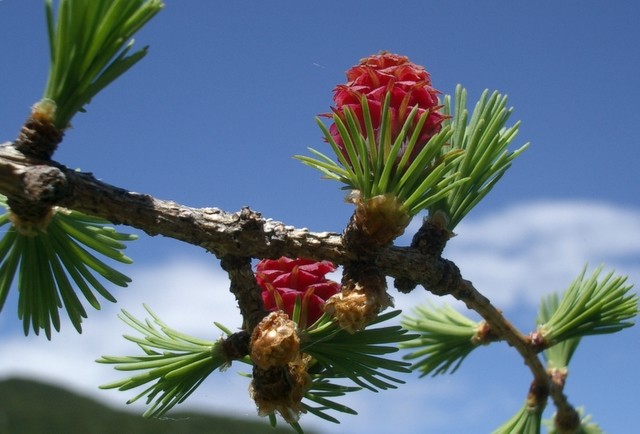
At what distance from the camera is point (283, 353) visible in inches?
22.0

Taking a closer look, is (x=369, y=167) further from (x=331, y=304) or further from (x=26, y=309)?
(x=26, y=309)

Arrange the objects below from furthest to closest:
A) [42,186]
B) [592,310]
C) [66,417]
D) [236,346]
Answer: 1. [66,417]
2. [592,310]
3. [236,346]
4. [42,186]

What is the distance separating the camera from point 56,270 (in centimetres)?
69

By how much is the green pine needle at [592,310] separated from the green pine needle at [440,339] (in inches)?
5.2

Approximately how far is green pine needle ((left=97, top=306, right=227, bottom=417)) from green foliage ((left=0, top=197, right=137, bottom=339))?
0.22ft

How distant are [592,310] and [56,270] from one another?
2.38 feet

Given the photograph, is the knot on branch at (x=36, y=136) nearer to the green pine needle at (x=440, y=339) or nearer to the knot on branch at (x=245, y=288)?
the knot on branch at (x=245, y=288)

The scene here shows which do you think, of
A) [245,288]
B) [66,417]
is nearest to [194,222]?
[245,288]

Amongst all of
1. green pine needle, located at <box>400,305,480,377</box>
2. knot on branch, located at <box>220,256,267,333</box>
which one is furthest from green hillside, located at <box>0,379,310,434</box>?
knot on branch, located at <box>220,256,267,333</box>

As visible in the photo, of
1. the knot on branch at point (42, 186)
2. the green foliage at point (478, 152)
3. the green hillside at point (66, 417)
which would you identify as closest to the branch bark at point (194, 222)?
the knot on branch at point (42, 186)

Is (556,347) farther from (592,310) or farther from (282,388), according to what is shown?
(282,388)

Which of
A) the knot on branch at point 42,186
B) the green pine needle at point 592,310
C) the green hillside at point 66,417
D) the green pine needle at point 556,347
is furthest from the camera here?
the green hillside at point 66,417

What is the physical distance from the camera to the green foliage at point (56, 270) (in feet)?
2.21

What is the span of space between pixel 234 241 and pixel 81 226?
207 millimetres
